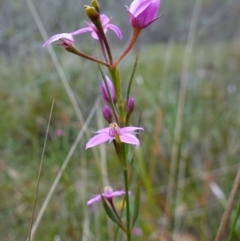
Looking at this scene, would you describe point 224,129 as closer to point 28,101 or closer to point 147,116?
point 147,116

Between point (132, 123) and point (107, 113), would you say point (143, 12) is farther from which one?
point (132, 123)

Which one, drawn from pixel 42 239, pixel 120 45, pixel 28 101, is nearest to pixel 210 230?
pixel 42 239

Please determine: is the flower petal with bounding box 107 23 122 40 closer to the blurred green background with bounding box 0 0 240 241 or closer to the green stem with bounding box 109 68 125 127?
the green stem with bounding box 109 68 125 127

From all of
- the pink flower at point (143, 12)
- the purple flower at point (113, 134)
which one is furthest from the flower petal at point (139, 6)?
the purple flower at point (113, 134)

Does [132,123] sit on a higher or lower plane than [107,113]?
higher

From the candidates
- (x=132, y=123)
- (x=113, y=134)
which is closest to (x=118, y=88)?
(x=113, y=134)

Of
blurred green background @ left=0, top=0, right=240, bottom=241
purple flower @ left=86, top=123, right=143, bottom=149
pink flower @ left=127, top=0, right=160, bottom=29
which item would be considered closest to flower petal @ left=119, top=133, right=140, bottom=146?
purple flower @ left=86, top=123, right=143, bottom=149
